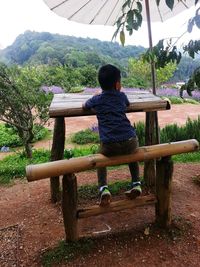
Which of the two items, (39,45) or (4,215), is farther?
(39,45)

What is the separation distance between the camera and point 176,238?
2816 millimetres

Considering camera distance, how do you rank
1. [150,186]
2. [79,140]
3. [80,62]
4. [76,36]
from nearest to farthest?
[150,186]
[79,140]
[80,62]
[76,36]

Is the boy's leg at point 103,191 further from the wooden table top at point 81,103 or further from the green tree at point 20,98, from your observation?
the green tree at point 20,98

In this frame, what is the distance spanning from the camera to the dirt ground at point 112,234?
2.61 m

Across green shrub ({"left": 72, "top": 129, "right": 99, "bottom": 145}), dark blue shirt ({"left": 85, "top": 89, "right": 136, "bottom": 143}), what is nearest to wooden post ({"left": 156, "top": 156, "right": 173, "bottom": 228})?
dark blue shirt ({"left": 85, "top": 89, "right": 136, "bottom": 143})

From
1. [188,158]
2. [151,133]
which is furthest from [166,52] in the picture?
[188,158]

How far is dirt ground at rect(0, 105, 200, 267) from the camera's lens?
261cm

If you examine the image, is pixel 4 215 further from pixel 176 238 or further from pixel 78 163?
pixel 176 238

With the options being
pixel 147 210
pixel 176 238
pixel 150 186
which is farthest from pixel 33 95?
pixel 176 238

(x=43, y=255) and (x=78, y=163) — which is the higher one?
(x=78, y=163)

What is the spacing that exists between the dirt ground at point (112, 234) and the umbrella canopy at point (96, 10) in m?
2.15

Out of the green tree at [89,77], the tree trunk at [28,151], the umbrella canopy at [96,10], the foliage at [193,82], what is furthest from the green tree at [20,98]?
the green tree at [89,77]

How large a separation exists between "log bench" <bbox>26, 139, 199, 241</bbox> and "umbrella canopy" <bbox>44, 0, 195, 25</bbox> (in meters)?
1.64

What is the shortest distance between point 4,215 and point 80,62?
75.4 ft
